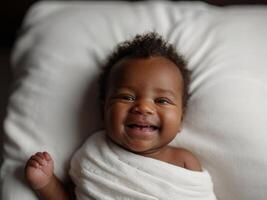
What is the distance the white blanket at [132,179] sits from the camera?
2.96 ft

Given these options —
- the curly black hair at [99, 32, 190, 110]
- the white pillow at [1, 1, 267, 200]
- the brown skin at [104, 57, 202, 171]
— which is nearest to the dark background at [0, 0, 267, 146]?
the white pillow at [1, 1, 267, 200]

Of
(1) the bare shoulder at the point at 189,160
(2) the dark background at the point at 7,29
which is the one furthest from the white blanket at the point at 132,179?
(2) the dark background at the point at 7,29

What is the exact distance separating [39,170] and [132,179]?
203mm

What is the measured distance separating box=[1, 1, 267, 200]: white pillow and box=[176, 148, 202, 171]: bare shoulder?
2 centimetres

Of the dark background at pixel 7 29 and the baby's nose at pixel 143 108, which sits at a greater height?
the baby's nose at pixel 143 108

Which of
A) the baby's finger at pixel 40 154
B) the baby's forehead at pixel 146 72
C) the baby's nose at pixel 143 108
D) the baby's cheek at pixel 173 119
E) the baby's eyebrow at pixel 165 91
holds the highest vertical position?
the baby's forehead at pixel 146 72

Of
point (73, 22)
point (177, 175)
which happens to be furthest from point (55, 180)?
point (73, 22)

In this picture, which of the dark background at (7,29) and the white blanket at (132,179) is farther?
the dark background at (7,29)

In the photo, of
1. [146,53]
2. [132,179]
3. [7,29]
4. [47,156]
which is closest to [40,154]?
[47,156]

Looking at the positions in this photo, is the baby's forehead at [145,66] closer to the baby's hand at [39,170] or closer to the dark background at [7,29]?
the baby's hand at [39,170]

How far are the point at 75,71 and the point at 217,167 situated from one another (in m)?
0.41

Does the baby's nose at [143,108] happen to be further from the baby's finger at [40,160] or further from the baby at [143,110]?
the baby's finger at [40,160]

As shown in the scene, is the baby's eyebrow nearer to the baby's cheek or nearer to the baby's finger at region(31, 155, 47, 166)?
the baby's cheek

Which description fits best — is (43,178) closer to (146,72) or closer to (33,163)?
(33,163)
